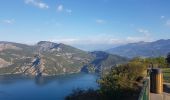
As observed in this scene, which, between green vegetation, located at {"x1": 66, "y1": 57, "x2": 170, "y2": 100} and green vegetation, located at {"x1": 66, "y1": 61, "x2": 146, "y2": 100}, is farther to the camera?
green vegetation, located at {"x1": 66, "y1": 61, "x2": 146, "y2": 100}

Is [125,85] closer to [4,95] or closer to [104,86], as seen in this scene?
[104,86]

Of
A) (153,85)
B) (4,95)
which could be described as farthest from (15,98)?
(153,85)

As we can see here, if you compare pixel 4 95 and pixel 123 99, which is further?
pixel 4 95

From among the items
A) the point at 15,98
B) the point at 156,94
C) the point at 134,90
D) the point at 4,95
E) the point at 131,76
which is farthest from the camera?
the point at 4,95

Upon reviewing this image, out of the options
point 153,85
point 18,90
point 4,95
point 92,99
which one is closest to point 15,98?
point 4,95

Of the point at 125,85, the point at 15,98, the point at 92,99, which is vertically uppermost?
the point at 125,85

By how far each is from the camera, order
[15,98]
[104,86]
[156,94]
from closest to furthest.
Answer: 1. [156,94]
2. [104,86]
3. [15,98]

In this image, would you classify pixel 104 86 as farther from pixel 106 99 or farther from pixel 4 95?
pixel 4 95

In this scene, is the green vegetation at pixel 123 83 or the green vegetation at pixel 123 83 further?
the green vegetation at pixel 123 83

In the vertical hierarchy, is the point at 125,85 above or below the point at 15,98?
above
